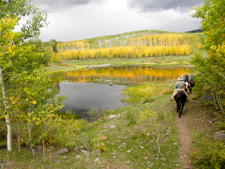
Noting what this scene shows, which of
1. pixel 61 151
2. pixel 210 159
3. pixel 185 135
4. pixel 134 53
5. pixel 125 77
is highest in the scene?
pixel 134 53

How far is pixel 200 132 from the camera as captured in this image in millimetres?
10750

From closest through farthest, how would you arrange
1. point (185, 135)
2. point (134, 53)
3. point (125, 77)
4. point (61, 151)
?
1. point (61, 151)
2. point (185, 135)
3. point (125, 77)
4. point (134, 53)

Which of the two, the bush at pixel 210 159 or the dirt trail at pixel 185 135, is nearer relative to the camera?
the bush at pixel 210 159

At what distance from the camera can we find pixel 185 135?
427 inches

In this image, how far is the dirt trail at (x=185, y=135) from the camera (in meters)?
8.19

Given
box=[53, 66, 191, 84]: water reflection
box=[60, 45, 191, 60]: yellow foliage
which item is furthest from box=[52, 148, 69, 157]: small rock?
box=[60, 45, 191, 60]: yellow foliage

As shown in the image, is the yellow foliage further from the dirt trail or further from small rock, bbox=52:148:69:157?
the dirt trail

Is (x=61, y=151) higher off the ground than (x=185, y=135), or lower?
lower

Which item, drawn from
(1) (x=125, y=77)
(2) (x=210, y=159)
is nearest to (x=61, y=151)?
(2) (x=210, y=159)

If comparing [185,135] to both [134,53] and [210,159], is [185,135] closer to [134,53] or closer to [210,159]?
[210,159]

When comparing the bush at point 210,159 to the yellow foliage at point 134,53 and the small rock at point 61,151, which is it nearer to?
the small rock at point 61,151

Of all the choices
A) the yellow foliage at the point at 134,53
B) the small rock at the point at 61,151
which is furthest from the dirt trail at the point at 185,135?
the yellow foliage at the point at 134,53

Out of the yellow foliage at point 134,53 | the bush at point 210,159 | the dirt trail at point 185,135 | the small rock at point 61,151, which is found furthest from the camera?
the yellow foliage at point 134,53

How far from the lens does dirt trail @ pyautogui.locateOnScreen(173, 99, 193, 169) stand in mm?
8186
